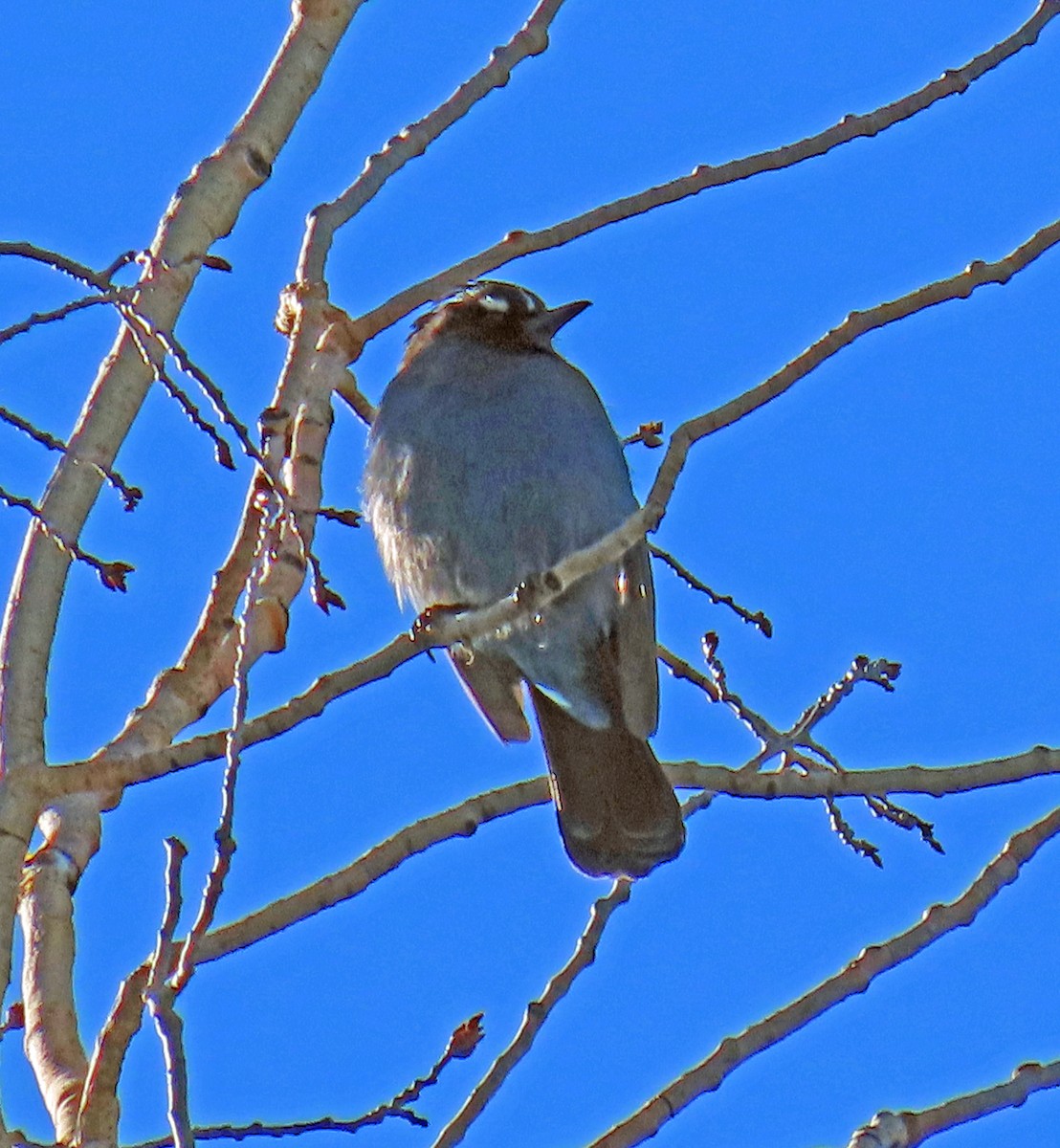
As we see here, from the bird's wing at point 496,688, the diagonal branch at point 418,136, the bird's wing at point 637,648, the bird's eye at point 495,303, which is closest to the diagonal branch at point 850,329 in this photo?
the diagonal branch at point 418,136


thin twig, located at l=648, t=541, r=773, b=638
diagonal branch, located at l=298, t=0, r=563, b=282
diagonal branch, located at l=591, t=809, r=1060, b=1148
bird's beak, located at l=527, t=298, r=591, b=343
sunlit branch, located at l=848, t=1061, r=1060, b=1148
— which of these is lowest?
sunlit branch, located at l=848, t=1061, r=1060, b=1148

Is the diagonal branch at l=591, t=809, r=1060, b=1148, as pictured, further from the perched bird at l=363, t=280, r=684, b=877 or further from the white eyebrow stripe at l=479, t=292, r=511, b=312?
the white eyebrow stripe at l=479, t=292, r=511, b=312

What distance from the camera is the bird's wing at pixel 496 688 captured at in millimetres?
5582

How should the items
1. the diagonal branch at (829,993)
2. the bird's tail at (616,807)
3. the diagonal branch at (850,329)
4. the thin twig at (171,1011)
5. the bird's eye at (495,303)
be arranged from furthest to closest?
the bird's eye at (495,303) < the bird's tail at (616,807) < the diagonal branch at (850,329) < the diagonal branch at (829,993) < the thin twig at (171,1011)

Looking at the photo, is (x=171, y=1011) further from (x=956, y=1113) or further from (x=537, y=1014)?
(x=956, y=1113)

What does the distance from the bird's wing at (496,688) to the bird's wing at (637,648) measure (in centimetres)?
34

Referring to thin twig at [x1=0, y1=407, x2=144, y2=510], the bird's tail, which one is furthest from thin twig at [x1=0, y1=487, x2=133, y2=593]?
the bird's tail

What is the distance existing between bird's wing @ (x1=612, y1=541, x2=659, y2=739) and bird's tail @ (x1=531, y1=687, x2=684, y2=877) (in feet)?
0.27

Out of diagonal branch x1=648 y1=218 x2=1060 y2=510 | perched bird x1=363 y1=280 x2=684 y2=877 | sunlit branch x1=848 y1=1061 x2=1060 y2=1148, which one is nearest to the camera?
sunlit branch x1=848 y1=1061 x2=1060 y2=1148

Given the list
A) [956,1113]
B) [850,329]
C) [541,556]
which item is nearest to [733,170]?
[850,329]

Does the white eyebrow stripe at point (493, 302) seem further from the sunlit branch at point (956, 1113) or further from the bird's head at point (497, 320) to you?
the sunlit branch at point (956, 1113)

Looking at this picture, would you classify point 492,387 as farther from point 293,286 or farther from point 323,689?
point 323,689

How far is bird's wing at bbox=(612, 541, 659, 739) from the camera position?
5.35 meters

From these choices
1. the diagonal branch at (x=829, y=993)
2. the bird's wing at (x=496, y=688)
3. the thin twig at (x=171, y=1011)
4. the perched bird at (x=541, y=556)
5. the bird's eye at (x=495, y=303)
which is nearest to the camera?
the thin twig at (x=171, y=1011)
